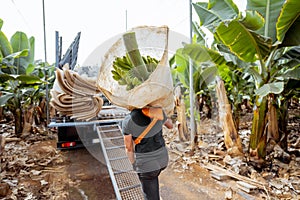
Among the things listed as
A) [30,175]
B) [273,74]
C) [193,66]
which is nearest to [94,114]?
[30,175]

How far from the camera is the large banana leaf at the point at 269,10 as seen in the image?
77.3 inches

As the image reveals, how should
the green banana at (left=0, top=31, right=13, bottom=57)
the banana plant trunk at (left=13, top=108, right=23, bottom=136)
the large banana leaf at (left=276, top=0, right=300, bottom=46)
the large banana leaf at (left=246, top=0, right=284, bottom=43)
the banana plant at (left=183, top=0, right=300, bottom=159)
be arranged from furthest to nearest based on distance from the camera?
the banana plant trunk at (left=13, top=108, right=23, bottom=136)
the green banana at (left=0, top=31, right=13, bottom=57)
the large banana leaf at (left=246, top=0, right=284, bottom=43)
the banana plant at (left=183, top=0, right=300, bottom=159)
the large banana leaf at (left=276, top=0, right=300, bottom=46)

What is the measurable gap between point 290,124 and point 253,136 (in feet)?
10.4

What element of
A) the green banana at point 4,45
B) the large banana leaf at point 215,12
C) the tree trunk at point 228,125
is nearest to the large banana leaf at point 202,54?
the large banana leaf at point 215,12

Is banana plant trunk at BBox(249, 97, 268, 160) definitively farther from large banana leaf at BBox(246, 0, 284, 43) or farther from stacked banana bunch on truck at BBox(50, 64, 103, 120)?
stacked banana bunch on truck at BBox(50, 64, 103, 120)

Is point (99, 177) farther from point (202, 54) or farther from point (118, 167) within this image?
point (202, 54)

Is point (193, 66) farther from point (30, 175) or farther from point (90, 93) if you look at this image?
point (30, 175)

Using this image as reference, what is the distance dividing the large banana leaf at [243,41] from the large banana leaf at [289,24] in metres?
0.13

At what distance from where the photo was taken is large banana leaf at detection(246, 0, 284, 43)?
6.44ft

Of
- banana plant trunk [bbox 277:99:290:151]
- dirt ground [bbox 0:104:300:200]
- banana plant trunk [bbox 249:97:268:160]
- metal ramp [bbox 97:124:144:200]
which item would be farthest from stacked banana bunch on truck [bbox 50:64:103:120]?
banana plant trunk [bbox 277:99:290:151]

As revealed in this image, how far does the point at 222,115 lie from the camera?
2.78 m

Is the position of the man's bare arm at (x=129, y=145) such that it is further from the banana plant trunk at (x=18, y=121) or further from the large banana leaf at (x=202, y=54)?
the banana plant trunk at (x=18, y=121)

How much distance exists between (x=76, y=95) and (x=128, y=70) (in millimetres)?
1594

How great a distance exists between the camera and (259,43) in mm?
1904
